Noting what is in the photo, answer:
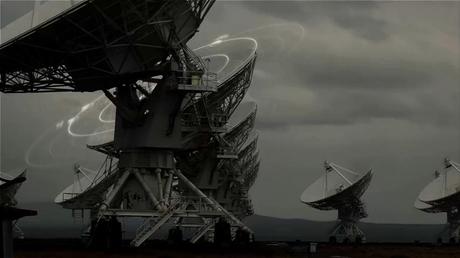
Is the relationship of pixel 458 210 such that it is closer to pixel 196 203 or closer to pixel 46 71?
pixel 196 203

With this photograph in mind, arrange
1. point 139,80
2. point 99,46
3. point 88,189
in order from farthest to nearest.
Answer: point 88,189 < point 139,80 < point 99,46

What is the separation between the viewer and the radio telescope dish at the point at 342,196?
78688 mm

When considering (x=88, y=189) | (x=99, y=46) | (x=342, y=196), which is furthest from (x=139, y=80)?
(x=342, y=196)

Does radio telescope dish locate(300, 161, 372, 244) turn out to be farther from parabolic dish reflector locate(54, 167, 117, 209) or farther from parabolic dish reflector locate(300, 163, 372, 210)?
parabolic dish reflector locate(54, 167, 117, 209)

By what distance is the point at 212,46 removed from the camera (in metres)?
62.7

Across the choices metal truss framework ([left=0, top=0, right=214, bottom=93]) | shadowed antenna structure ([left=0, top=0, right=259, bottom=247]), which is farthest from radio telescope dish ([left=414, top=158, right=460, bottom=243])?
metal truss framework ([left=0, top=0, right=214, bottom=93])

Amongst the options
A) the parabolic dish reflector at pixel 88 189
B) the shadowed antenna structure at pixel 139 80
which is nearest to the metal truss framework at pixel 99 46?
the shadowed antenna structure at pixel 139 80

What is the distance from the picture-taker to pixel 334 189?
81750 millimetres

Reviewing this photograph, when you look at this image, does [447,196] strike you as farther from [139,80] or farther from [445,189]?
[139,80]

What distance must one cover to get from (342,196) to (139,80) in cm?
3779

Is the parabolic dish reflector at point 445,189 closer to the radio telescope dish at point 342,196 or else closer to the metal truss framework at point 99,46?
the radio telescope dish at point 342,196

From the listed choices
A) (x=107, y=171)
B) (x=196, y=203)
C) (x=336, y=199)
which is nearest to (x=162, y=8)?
(x=196, y=203)

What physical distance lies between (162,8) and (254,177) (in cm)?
6603

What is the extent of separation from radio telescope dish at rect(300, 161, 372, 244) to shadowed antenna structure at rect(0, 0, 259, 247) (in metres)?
28.4
